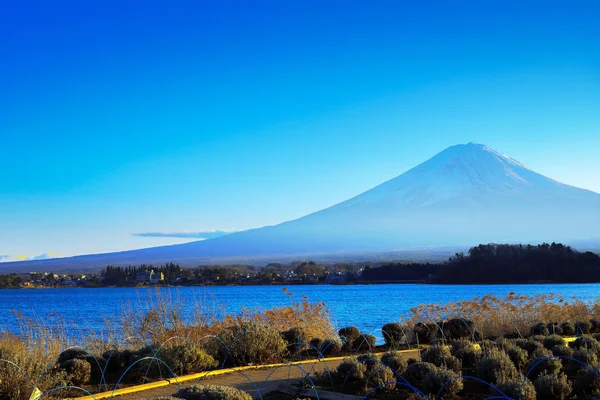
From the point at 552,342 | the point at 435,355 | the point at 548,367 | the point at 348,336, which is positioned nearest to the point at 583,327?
the point at 552,342

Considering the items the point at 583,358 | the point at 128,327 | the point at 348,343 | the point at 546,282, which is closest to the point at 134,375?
the point at 128,327

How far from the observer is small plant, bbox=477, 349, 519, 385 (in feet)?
30.2

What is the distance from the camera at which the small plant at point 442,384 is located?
873cm

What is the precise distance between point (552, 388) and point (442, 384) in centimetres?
136

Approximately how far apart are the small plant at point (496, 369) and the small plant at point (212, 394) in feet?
12.6

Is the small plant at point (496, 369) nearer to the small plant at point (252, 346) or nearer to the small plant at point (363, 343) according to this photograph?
the small plant at point (252, 346)

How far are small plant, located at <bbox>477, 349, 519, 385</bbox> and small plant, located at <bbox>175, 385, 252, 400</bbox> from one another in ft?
12.6

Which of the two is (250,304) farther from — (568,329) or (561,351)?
(561,351)

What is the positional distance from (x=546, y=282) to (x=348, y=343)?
213 ft

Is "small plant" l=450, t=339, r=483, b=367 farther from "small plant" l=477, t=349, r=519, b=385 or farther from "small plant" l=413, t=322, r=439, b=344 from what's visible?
"small plant" l=413, t=322, r=439, b=344

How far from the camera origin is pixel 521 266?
7681 cm

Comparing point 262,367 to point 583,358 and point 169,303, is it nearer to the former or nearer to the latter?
point 169,303

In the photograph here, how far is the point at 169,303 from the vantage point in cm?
1409

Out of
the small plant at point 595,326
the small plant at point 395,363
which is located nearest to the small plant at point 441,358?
the small plant at point 395,363
